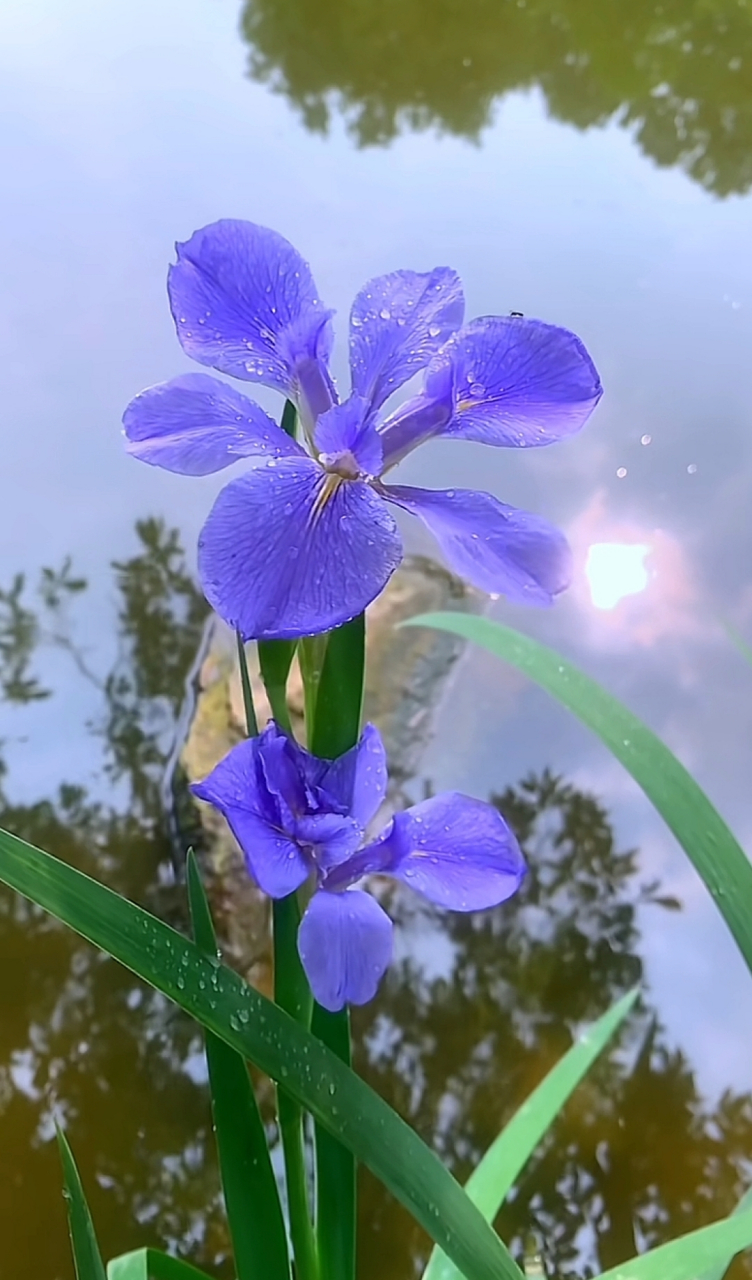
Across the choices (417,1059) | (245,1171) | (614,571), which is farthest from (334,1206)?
(614,571)

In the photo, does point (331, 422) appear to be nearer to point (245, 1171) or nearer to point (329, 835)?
point (329, 835)

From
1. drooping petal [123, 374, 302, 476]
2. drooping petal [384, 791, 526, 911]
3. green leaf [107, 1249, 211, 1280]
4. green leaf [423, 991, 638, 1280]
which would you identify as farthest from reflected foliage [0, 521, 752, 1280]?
drooping petal [123, 374, 302, 476]

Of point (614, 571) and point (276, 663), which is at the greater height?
point (614, 571)

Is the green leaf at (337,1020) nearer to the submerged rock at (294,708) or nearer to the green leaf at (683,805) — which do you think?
the green leaf at (683,805)

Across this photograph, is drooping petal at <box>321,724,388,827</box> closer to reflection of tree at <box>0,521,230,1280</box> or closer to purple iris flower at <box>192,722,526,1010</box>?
purple iris flower at <box>192,722,526,1010</box>

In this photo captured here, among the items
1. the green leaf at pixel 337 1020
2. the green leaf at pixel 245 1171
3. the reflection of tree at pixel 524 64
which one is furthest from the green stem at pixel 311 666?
the reflection of tree at pixel 524 64

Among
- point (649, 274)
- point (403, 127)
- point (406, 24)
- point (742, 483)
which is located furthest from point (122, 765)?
point (406, 24)

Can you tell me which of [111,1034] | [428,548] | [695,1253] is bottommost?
[695,1253]
